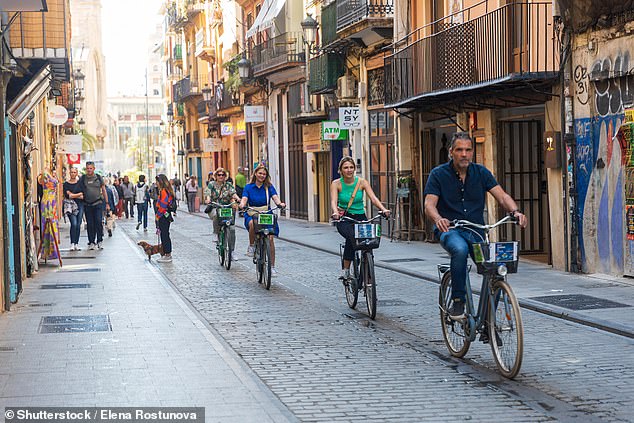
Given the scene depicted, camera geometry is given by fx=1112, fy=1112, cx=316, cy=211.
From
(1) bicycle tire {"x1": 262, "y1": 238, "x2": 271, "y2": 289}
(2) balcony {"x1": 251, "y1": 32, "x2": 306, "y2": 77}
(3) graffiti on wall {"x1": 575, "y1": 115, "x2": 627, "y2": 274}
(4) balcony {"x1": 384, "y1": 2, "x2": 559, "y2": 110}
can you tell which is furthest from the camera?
(2) balcony {"x1": 251, "y1": 32, "x2": 306, "y2": 77}

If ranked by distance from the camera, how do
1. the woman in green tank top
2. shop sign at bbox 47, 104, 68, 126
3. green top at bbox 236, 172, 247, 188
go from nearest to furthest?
the woman in green tank top → shop sign at bbox 47, 104, 68, 126 → green top at bbox 236, 172, 247, 188

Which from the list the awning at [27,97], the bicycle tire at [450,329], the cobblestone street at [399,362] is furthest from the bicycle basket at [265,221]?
the bicycle tire at [450,329]

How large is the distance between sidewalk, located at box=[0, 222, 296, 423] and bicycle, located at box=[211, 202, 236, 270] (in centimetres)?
282

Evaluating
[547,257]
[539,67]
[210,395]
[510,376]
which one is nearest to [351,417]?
[210,395]

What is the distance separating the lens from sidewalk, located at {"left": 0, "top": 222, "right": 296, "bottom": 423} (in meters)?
7.73

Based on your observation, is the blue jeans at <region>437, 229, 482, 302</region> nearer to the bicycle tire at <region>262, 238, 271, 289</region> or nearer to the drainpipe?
the bicycle tire at <region>262, 238, 271, 289</region>

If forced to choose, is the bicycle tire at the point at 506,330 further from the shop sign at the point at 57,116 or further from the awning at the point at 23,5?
the shop sign at the point at 57,116

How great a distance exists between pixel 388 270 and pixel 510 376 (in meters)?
10.2

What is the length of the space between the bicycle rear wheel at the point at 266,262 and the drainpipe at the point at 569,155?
4592mm

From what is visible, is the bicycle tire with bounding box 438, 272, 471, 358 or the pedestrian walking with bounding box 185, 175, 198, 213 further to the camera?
the pedestrian walking with bounding box 185, 175, 198, 213

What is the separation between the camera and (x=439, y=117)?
24312 millimetres

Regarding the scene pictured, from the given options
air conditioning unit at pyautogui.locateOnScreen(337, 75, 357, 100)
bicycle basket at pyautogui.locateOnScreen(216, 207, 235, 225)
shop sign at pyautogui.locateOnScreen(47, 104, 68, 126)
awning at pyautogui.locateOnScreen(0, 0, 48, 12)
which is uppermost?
air conditioning unit at pyautogui.locateOnScreen(337, 75, 357, 100)

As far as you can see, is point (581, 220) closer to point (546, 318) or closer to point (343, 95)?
point (546, 318)

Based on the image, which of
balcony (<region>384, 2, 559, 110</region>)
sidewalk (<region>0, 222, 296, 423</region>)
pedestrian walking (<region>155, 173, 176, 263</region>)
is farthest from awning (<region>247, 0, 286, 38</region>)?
sidewalk (<region>0, 222, 296, 423</region>)
